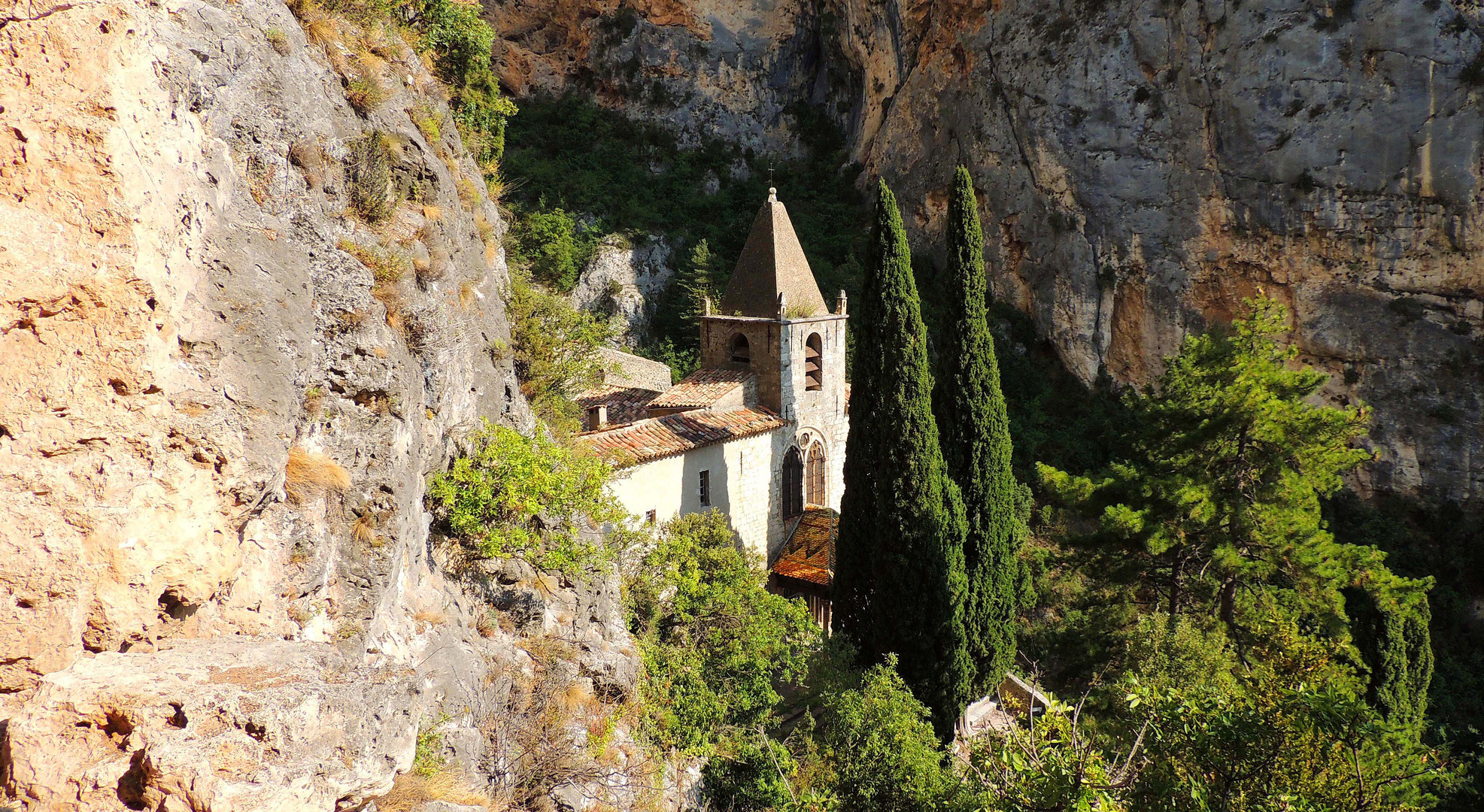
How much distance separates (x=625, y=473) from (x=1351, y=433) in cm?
1290

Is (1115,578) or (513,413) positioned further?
(1115,578)

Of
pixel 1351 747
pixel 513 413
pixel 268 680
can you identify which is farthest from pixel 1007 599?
pixel 268 680

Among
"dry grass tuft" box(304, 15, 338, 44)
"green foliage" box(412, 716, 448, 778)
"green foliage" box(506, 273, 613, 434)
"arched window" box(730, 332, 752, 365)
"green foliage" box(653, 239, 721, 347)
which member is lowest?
"green foliage" box(412, 716, 448, 778)

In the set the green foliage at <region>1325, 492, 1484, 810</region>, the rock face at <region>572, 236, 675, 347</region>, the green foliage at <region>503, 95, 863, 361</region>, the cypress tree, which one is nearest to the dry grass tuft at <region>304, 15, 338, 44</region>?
the cypress tree

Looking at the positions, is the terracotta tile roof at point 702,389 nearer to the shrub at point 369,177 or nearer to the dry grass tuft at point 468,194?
the dry grass tuft at point 468,194

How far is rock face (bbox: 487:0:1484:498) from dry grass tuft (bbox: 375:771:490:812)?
2457cm

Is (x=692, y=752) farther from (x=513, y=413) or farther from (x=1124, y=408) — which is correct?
(x=1124, y=408)

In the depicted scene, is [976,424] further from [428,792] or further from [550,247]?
[550,247]

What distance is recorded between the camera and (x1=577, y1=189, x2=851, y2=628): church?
16.0 meters

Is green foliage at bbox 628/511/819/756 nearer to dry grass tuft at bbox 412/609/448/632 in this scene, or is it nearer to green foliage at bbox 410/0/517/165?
dry grass tuft at bbox 412/609/448/632

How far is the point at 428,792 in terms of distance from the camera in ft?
19.6

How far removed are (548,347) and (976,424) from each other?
8343 mm

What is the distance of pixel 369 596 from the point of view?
20.0ft

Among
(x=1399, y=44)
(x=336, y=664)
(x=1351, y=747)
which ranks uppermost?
(x=1399, y=44)
